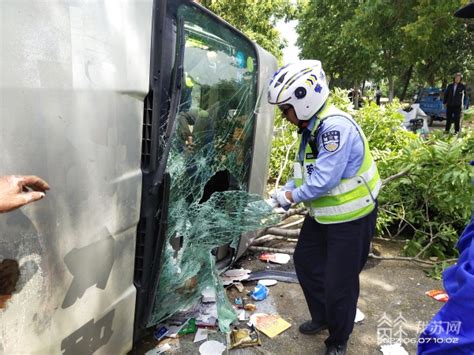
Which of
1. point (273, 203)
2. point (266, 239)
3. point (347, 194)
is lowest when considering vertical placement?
point (266, 239)

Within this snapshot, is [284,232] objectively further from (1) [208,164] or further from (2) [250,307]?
(1) [208,164]

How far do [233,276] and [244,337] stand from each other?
2.64 ft

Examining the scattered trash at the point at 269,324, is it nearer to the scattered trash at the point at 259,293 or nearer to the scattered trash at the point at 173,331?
the scattered trash at the point at 259,293

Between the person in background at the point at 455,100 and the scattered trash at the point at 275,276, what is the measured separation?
10.7m

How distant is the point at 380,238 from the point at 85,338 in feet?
11.7

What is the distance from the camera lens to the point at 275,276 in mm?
3301

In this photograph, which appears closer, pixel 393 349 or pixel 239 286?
pixel 393 349

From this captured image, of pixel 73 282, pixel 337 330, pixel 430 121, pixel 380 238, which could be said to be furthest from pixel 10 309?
pixel 430 121

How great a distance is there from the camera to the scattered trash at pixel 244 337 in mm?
2395

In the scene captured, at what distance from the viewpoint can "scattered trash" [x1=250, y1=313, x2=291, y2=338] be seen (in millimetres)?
2572

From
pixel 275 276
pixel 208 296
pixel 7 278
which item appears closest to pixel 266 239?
pixel 275 276

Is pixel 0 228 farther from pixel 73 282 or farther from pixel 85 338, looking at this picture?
pixel 85 338

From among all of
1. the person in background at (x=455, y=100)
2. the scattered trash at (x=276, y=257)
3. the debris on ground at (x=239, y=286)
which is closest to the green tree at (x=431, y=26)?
the person in background at (x=455, y=100)

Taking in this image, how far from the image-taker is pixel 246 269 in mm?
3434
